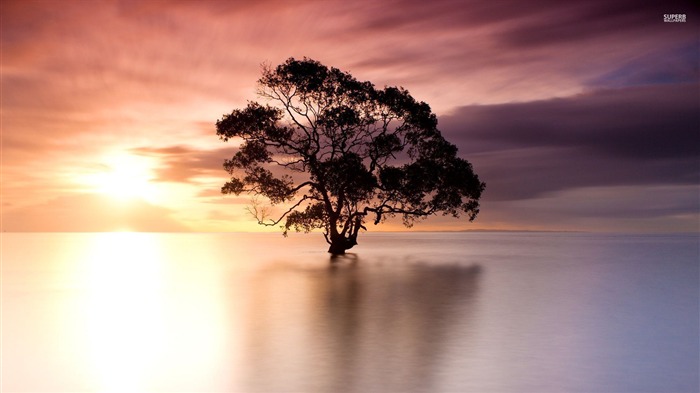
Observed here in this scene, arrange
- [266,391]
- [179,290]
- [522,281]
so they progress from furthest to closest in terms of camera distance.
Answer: [522,281] < [179,290] < [266,391]

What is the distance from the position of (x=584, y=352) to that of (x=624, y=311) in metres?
9.74

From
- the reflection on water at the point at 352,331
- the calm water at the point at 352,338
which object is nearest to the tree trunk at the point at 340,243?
the reflection on water at the point at 352,331

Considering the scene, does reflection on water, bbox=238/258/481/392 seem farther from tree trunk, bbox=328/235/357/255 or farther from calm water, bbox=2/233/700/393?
tree trunk, bbox=328/235/357/255

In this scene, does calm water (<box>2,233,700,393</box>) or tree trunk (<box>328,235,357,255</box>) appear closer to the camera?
calm water (<box>2,233,700,393</box>)

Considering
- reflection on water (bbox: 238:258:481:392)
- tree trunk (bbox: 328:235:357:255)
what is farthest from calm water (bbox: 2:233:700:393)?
tree trunk (bbox: 328:235:357:255)

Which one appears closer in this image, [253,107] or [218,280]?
[218,280]

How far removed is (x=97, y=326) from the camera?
19953 millimetres

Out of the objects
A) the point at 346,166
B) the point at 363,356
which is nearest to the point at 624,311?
the point at 363,356

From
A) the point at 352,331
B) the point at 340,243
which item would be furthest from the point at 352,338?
the point at 340,243

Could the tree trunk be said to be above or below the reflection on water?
above

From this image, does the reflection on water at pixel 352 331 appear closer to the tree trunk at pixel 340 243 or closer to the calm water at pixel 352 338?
the calm water at pixel 352 338

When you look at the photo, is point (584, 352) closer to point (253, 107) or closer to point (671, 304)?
point (671, 304)

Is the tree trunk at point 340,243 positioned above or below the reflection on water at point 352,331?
above

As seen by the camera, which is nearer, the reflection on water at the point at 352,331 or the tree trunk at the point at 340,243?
the reflection on water at the point at 352,331
